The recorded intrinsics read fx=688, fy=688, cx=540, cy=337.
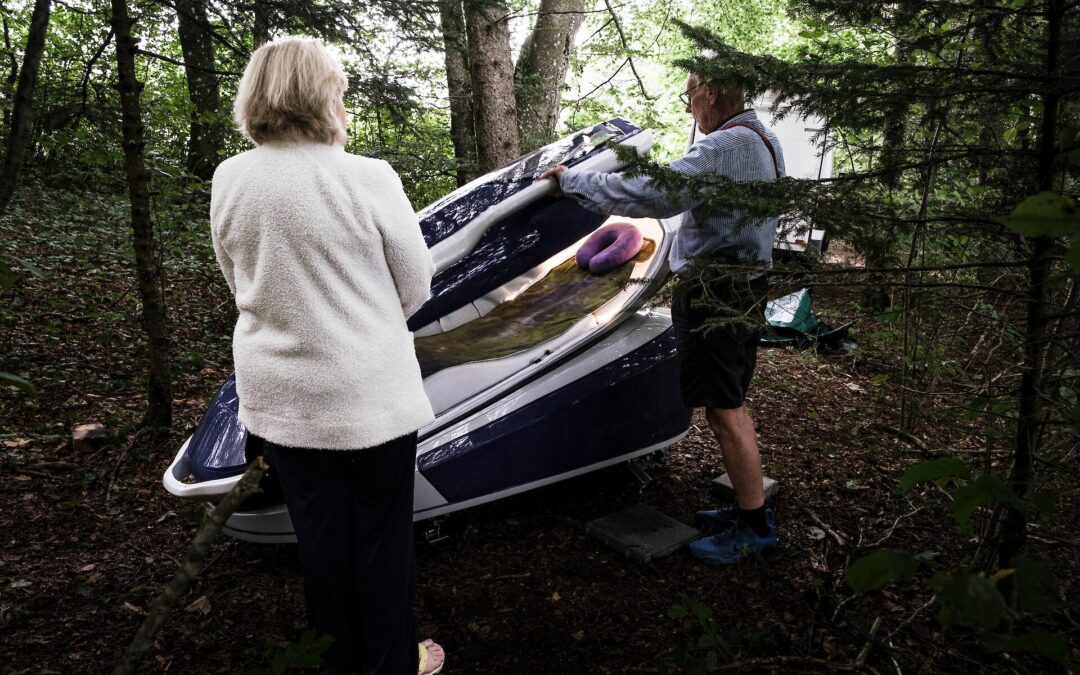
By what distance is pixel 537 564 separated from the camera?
280cm

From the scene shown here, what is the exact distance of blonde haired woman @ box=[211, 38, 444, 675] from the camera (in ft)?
5.41

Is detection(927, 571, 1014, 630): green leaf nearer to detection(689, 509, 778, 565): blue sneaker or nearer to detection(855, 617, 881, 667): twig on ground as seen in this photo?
detection(855, 617, 881, 667): twig on ground

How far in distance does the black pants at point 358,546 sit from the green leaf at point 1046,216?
4.68 feet

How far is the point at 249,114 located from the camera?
169 cm

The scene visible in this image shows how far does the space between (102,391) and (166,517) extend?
1570mm

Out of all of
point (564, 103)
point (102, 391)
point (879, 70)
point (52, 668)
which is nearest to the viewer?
point (879, 70)

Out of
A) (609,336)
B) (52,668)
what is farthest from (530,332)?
(52,668)

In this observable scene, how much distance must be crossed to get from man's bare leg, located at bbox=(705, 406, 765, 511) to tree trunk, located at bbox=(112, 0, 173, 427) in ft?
9.40

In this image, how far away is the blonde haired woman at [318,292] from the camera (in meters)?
1.65

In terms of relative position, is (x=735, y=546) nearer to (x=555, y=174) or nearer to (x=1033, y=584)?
(x=555, y=174)

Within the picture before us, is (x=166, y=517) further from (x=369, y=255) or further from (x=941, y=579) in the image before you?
(x=941, y=579)

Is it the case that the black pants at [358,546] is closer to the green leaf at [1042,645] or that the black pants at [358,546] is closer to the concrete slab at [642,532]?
the concrete slab at [642,532]

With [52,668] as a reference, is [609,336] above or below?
above

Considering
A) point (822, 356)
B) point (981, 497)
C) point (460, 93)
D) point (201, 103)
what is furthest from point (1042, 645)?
point (201, 103)
